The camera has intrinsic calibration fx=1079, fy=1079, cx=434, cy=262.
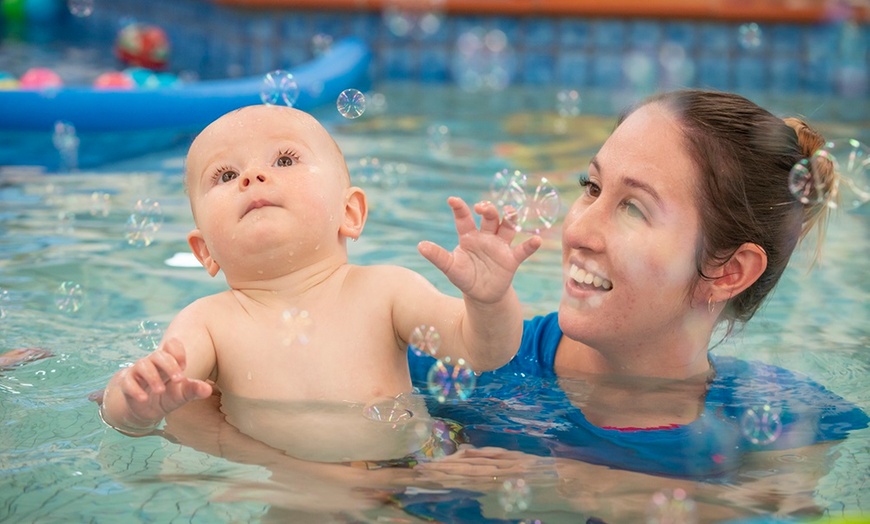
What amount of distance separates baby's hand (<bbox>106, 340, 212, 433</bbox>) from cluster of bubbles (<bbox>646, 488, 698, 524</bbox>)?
0.80 metres

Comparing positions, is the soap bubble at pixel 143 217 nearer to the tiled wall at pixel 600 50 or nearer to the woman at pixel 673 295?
the woman at pixel 673 295

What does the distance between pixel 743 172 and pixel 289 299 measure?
3.35ft

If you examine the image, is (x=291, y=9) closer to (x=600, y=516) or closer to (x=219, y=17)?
(x=219, y=17)

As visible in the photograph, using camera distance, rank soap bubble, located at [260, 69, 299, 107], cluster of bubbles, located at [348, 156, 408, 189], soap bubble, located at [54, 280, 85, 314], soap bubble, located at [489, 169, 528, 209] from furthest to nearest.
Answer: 1. cluster of bubbles, located at [348, 156, 408, 189]
2. soap bubble, located at [260, 69, 299, 107]
3. soap bubble, located at [54, 280, 85, 314]
4. soap bubble, located at [489, 169, 528, 209]

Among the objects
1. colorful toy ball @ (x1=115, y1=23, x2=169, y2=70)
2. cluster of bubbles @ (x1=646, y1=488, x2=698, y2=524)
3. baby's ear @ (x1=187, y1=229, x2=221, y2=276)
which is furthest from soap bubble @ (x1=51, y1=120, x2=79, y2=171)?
cluster of bubbles @ (x1=646, y1=488, x2=698, y2=524)

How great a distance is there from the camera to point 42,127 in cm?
530

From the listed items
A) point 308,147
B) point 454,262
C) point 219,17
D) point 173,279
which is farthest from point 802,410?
point 219,17

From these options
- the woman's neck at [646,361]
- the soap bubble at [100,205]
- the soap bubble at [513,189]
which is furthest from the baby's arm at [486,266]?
the soap bubble at [100,205]

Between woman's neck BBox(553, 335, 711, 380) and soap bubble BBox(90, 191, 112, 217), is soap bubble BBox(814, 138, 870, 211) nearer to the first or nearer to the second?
woman's neck BBox(553, 335, 711, 380)

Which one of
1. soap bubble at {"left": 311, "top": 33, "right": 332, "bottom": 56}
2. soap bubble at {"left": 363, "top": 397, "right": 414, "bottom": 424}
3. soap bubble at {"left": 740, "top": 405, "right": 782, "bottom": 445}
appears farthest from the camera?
soap bubble at {"left": 311, "top": 33, "right": 332, "bottom": 56}

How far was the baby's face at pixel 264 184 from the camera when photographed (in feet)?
7.22

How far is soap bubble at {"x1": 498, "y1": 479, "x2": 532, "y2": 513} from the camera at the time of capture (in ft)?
6.34

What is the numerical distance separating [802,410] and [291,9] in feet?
18.6

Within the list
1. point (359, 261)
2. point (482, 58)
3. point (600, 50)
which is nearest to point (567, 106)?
point (600, 50)
